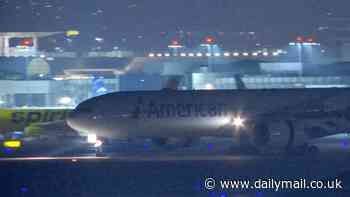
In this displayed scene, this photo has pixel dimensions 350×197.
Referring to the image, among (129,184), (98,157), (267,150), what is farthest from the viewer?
(267,150)

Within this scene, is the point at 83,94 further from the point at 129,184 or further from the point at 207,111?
the point at 129,184

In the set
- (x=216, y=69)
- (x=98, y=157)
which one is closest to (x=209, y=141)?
(x=98, y=157)

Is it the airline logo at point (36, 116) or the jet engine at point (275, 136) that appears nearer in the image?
the jet engine at point (275, 136)

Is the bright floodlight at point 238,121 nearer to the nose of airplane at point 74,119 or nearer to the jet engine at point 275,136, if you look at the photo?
the jet engine at point 275,136

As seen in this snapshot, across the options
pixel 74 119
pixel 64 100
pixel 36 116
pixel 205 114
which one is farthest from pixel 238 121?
pixel 64 100

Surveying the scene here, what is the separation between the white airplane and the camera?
153 feet

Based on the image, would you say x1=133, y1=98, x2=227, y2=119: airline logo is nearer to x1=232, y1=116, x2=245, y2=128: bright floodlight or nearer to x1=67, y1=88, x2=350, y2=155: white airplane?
x1=67, y1=88, x2=350, y2=155: white airplane

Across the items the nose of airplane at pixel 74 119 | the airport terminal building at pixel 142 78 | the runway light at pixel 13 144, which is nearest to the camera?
the nose of airplane at pixel 74 119

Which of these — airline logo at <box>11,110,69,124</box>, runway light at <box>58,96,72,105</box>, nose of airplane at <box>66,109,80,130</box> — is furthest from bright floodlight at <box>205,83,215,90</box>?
nose of airplane at <box>66,109,80,130</box>

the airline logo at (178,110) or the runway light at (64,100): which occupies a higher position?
the runway light at (64,100)

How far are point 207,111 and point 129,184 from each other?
19867mm

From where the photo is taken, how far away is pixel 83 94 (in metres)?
119

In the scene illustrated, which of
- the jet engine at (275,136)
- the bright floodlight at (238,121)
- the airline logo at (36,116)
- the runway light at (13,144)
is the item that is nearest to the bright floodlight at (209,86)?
the airline logo at (36,116)

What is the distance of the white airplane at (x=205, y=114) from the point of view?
46.5 meters
